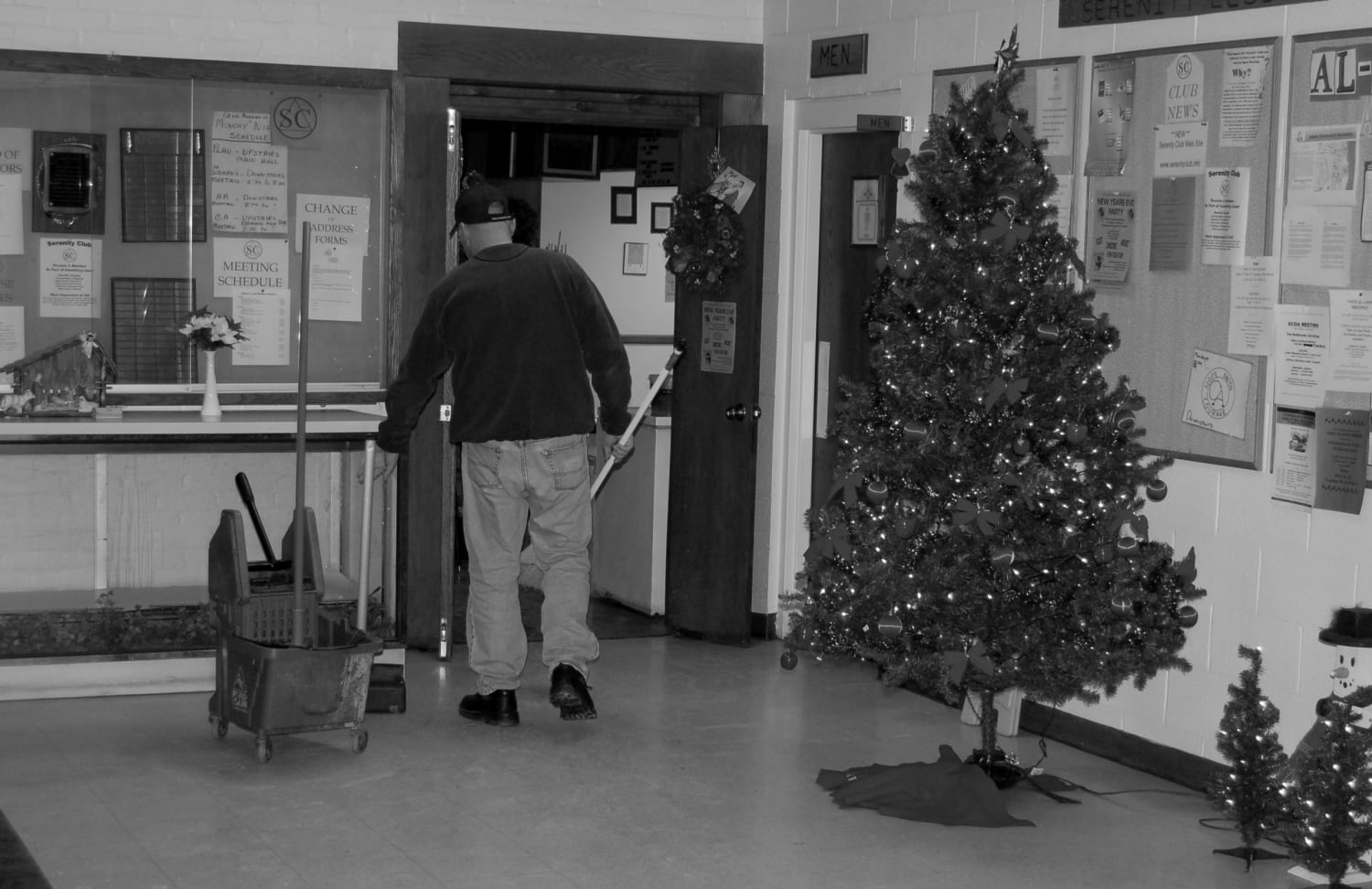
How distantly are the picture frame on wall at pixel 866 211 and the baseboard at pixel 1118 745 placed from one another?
6.35 ft

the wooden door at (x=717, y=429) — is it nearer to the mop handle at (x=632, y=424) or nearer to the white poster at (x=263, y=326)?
the mop handle at (x=632, y=424)

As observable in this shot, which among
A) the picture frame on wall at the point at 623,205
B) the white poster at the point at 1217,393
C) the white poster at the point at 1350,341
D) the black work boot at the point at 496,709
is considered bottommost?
the black work boot at the point at 496,709

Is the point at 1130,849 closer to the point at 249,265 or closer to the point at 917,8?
the point at 917,8

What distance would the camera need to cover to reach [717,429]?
268 inches

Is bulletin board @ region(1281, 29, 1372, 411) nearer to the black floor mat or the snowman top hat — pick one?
the snowman top hat

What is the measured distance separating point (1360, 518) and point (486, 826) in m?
2.50

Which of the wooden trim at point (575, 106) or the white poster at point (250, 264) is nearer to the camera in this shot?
the white poster at point (250, 264)

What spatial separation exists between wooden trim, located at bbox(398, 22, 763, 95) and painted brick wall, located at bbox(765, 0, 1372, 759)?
3.41 ft

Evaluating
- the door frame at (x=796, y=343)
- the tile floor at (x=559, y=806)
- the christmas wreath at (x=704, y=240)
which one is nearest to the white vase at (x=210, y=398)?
the tile floor at (x=559, y=806)

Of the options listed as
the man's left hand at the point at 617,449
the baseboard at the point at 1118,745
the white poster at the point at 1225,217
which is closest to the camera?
the white poster at the point at 1225,217

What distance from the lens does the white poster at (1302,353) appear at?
4.49m

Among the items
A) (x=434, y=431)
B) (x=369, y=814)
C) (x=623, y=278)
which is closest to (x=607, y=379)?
(x=434, y=431)

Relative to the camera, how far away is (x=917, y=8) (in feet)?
19.8

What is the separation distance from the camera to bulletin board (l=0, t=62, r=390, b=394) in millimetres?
5945
